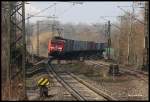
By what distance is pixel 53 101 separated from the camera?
65.2 feet

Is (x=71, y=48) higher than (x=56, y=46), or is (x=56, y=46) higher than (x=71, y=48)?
(x=56, y=46)

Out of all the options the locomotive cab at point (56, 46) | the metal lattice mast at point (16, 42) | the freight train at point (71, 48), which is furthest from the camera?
the freight train at point (71, 48)

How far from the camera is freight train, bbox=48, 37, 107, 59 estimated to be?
68.2 meters

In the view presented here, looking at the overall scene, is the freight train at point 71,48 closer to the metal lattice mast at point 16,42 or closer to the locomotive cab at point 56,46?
the locomotive cab at point 56,46

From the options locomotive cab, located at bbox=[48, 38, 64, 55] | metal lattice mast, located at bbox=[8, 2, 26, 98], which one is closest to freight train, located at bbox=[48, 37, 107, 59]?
locomotive cab, located at bbox=[48, 38, 64, 55]

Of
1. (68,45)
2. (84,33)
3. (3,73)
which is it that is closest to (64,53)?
(68,45)

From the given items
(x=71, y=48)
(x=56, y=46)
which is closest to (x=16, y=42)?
(x=56, y=46)

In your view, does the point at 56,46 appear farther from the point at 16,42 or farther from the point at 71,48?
the point at 16,42

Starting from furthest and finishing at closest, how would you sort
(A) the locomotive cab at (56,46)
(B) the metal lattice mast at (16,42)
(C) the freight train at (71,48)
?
(C) the freight train at (71,48), (A) the locomotive cab at (56,46), (B) the metal lattice mast at (16,42)

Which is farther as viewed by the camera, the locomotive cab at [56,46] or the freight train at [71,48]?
the freight train at [71,48]

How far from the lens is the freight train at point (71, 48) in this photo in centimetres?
6825

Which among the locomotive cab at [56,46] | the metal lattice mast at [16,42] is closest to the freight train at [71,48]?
the locomotive cab at [56,46]

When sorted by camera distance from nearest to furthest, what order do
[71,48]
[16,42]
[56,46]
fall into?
[16,42]
[56,46]
[71,48]

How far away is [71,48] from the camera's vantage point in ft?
243
